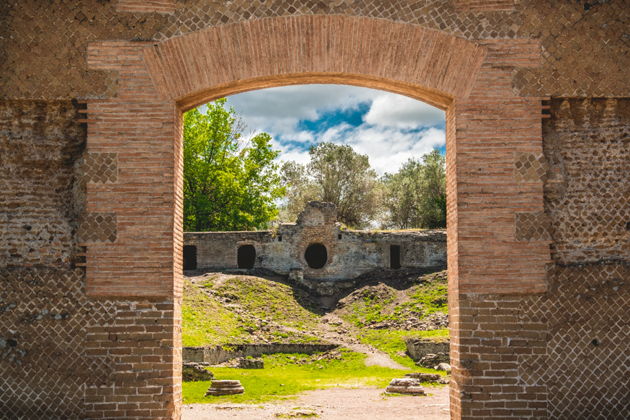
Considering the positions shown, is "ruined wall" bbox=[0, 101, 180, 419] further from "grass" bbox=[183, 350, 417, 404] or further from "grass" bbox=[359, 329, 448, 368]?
"grass" bbox=[359, 329, 448, 368]

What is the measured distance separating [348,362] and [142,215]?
1308cm

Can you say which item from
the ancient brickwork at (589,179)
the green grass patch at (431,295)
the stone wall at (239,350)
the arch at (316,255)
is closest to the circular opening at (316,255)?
the arch at (316,255)

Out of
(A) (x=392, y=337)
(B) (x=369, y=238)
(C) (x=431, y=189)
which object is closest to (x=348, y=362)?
(A) (x=392, y=337)

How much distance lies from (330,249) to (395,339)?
9.76 m

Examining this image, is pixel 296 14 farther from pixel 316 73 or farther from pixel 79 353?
pixel 79 353

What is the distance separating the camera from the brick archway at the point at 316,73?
615 cm

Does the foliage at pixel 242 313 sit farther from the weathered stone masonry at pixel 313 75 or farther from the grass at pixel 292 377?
the weathered stone masonry at pixel 313 75

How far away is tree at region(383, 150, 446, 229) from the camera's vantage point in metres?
39.3

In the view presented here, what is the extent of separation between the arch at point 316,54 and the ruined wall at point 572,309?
1.27 meters

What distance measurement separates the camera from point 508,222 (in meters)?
6.25

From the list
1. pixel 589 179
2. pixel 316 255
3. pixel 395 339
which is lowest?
pixel 395 339

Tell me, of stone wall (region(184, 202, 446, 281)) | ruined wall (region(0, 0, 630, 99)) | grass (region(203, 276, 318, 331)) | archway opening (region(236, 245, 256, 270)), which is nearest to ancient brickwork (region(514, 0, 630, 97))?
ruined wall (region(0, 0, 630, 99))

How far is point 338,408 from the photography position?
10.2 m

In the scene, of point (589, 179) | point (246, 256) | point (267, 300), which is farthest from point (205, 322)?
point (589, 179)
